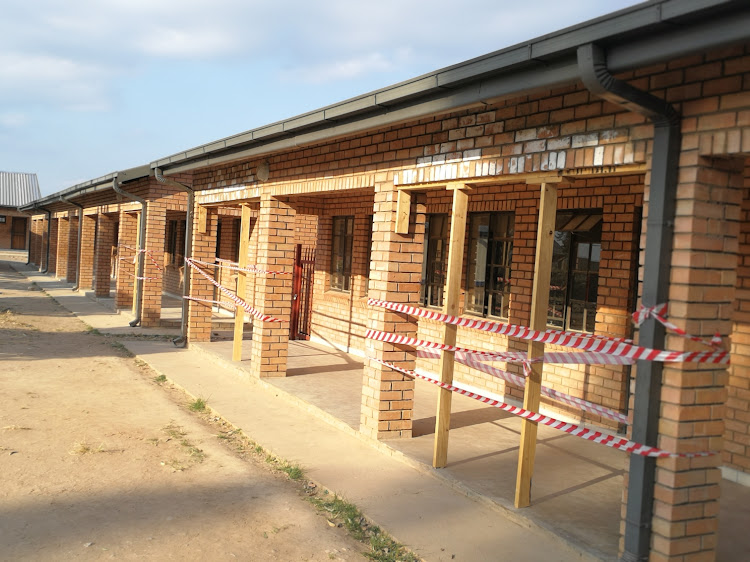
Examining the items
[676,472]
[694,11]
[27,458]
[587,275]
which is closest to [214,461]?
[27,458]

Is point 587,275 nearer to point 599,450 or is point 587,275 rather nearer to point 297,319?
point 599,450

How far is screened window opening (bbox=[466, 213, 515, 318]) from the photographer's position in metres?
8.44

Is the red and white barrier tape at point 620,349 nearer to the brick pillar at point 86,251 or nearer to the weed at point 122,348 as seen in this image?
the weed at point 122,348

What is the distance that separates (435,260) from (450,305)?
14.3ft

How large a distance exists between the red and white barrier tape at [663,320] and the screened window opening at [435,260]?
5903 millimetres

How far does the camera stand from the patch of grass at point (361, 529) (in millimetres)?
4098

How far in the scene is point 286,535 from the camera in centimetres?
443

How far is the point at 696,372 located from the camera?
11.9ft

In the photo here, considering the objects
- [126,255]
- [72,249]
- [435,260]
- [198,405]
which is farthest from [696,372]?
[72,249]

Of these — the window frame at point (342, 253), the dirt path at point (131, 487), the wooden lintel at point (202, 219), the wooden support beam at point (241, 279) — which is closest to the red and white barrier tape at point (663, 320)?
the dirt path at point (131, 487)

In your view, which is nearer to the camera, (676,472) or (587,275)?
(676,472)

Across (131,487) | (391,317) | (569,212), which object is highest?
(569,212)

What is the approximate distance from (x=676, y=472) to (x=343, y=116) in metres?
4.03

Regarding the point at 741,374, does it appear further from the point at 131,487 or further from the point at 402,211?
the point at 131,487
